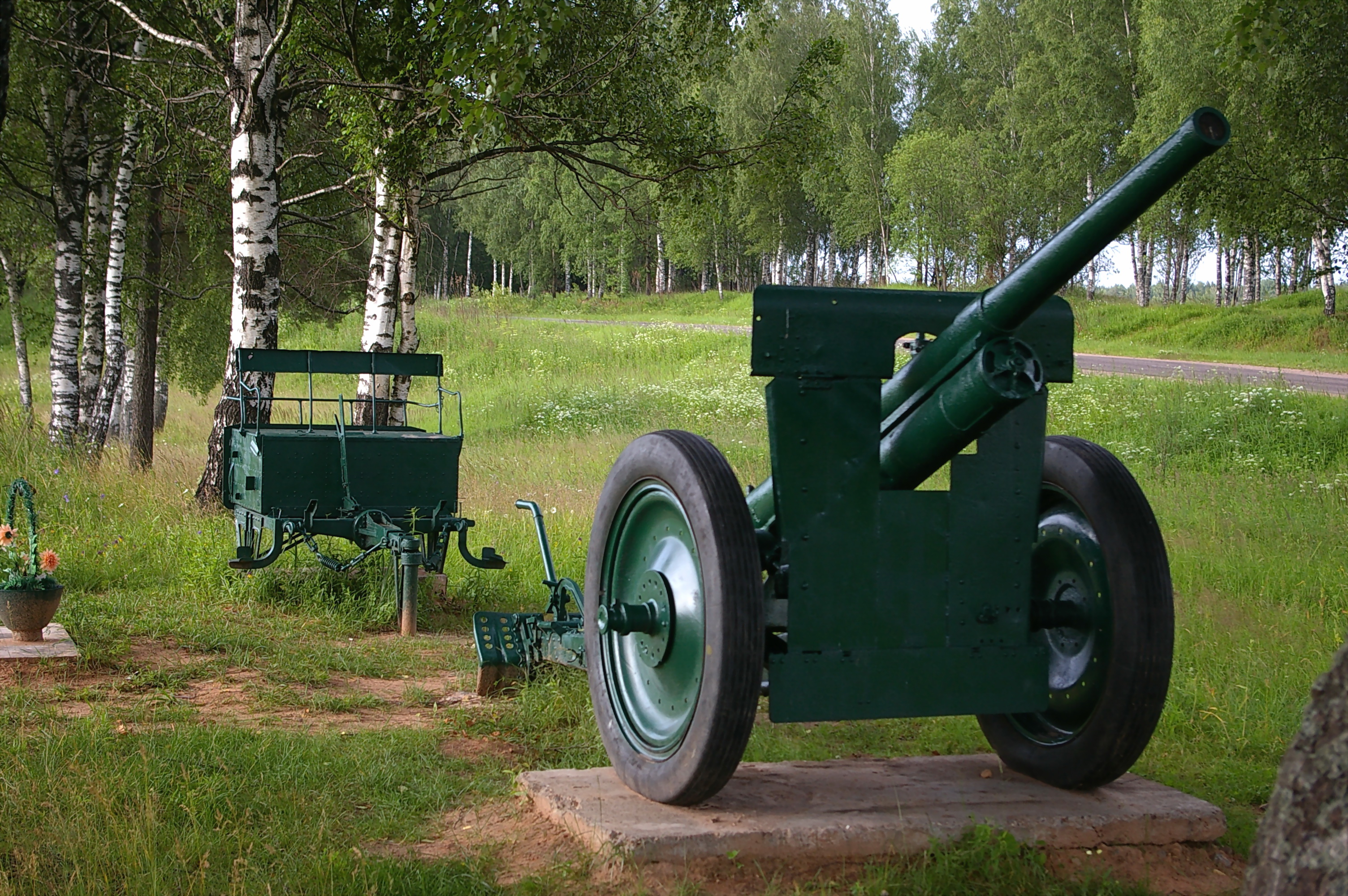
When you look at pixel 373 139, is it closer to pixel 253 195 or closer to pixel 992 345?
pixel 253 195

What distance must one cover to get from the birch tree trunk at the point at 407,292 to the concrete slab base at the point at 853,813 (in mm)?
7184

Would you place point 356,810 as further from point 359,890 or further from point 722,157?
point 722,157

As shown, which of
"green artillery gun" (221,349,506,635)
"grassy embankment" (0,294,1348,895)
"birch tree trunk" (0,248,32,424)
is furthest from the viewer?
"birch tree trunk" (0,248,32,424)

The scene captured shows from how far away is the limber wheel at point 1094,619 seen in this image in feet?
12.0

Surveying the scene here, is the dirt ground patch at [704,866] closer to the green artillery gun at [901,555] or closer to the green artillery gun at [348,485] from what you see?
the green artillery gun at [901,555]

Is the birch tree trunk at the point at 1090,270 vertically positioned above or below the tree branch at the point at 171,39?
above

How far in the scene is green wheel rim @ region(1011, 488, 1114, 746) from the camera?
3822mm

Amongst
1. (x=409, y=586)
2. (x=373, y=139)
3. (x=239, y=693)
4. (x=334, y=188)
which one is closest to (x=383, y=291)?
(x=334, y=188)

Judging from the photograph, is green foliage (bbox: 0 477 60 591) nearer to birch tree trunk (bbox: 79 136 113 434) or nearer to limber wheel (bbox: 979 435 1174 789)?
limber wheel (bbox: 979 435 1174 789)

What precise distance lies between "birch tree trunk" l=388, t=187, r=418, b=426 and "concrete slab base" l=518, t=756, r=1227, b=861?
23.6ft

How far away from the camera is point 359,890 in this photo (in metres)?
3.25

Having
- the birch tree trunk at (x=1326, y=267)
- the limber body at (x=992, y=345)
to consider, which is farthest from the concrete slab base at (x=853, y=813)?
the birch tree trunk at (x=1326, y=267)

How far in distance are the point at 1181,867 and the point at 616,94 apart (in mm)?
9728

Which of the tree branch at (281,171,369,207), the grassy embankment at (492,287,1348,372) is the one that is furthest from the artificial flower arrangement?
the grassy embankment at (492,287,1348,372)
